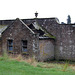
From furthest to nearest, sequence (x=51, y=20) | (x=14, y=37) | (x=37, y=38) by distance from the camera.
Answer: (x=51, y=20), (x=14, y=37), (x=37, y=38)

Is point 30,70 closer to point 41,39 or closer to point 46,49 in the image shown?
point 41,39

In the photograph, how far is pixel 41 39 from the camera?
2045 cm

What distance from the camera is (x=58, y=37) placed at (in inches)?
890

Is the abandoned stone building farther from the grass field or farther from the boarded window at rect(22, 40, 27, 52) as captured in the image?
the grass field

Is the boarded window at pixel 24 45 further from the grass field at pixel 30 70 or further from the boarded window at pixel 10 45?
the grass field at pixel 30 70

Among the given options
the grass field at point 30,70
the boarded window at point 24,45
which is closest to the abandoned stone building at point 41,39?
the boarded window at point 24,45

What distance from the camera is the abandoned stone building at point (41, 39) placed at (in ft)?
66.3

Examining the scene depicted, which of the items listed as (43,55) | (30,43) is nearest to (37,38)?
(30,43)

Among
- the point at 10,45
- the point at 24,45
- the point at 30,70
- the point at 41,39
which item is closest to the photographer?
the point at 30,70

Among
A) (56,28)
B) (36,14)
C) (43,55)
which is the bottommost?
(43,55)

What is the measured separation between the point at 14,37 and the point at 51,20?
18.4 ft

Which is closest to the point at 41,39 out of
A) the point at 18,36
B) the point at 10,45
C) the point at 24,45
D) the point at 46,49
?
the point at 46,49

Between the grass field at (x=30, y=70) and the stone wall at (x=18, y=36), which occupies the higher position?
the stone wall at (x=18, y=36)

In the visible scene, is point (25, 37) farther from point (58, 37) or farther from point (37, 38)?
point (58, 37)
